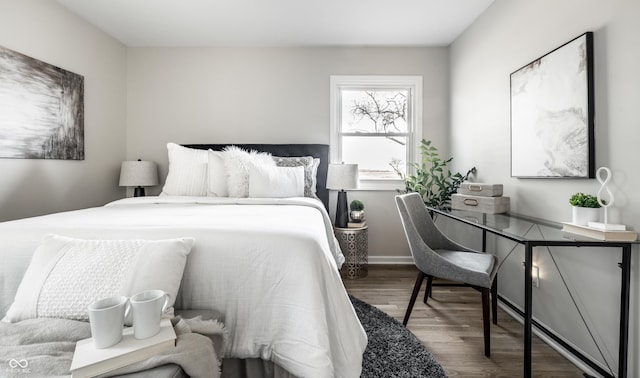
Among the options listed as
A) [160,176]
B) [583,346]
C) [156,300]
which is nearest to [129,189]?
[160,176]

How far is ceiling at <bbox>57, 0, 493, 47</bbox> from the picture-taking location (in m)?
2.70

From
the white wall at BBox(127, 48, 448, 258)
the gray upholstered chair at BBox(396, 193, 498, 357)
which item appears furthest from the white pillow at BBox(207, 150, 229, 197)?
the gray upholstered chair at BBox(396, 193, 498, 357)

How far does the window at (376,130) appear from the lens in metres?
3.68

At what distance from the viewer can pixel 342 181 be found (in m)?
3.20

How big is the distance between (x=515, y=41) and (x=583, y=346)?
205cm

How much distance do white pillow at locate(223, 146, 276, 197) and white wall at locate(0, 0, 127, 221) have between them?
1.40 m

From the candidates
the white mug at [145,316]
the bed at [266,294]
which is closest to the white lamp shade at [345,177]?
the bed at [266,294]

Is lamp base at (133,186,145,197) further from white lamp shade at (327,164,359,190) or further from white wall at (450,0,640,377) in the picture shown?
white wall at (450,0,640,377)

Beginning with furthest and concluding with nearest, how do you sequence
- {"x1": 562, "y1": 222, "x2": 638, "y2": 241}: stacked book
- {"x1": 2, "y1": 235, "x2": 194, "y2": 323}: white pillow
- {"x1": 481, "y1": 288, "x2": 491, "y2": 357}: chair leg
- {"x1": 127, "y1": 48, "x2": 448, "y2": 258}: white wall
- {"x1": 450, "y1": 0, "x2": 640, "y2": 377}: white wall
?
{"x1": 127, "y1": 48, "x2": 448, "y2": 258}: white wall < {"x1": 481, "y1": 288, "x2": 491, "y2": 357}: chair leg < {"x1": 450, "y1": 0, "x2": 640, "y2": 377}: white wall < {"x1": 562, "y1": 222, "x2": 638, "y2": 241}: stacked book < {"x1": 2, "y1": 235, "x2": 194, "y2": 323}: white pillow

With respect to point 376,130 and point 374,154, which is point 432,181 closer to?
point 374,154

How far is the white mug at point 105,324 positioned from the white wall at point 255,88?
2.82 meters

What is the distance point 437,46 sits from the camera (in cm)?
357

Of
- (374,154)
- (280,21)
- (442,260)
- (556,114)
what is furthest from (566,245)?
(280,21)

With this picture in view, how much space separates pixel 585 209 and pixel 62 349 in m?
2.14
